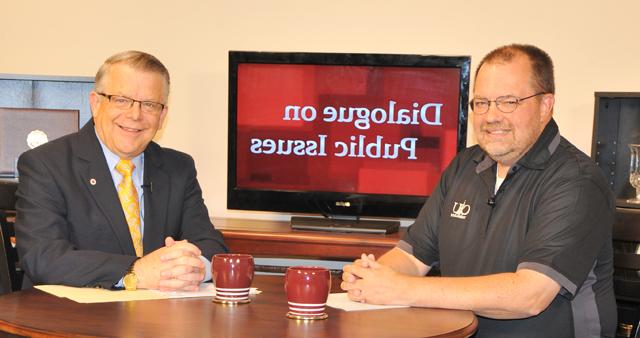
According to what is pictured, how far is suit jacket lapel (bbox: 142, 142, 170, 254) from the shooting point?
9.02 ft

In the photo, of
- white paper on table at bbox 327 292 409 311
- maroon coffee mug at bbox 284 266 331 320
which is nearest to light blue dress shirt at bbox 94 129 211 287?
white paper on table at bbox 327 292 409 311

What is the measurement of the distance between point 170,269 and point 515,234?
3.05 feet

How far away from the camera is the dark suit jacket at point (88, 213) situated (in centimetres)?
238

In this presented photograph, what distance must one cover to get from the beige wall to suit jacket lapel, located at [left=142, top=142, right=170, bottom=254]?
157 cm

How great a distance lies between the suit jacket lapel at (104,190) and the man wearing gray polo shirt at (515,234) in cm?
69

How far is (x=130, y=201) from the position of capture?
2.73 metres

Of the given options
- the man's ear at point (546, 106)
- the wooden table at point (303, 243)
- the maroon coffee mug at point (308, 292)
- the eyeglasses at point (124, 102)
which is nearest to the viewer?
the maroon coffee mug at point (308, 292)

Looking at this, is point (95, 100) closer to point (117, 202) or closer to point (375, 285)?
point (117, 202)

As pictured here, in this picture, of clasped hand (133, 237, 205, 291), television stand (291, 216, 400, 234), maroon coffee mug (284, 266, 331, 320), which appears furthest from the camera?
television stand (291, 216, 400, 234)

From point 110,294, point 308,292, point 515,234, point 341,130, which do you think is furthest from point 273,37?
point 308,292

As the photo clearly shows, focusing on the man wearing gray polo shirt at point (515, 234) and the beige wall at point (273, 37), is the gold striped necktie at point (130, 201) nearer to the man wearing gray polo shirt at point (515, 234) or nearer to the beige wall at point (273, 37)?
the man wearing gray polo shirt at point (515, 234)

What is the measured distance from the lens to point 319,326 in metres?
1.96

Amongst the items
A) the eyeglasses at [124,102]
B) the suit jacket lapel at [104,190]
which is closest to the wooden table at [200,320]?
the suit jacket lapel at [104,190]

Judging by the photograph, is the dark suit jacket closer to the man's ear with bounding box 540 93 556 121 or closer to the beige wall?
the man's ear with bounding box 540 93 556 121
